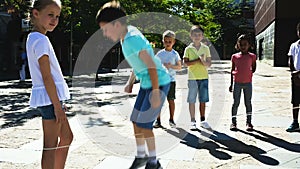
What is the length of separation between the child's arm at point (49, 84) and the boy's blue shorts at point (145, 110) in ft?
2.94

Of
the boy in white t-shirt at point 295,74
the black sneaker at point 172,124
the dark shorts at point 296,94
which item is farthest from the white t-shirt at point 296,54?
the black sneaker at point 172,124

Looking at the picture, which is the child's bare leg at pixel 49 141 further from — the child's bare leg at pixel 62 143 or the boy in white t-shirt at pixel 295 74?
the boy in white t-shirt at pixel 295 74

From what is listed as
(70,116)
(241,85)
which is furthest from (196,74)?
(70,116)

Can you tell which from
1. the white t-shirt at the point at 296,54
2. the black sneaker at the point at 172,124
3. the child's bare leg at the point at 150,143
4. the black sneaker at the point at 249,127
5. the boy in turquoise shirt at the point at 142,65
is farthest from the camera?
the black sneaker at the point at 172,124

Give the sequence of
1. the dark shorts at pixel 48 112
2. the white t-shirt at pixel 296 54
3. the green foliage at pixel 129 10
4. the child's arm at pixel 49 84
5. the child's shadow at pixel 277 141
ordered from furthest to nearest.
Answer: the green foliage at pixel 129 10, the white t-shirt at pixel 296 54, the child's shadow at pixel 277 141, the dark shorts at pixel 48 112, the child's arm at pixel 49 84

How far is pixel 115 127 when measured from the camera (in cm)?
663

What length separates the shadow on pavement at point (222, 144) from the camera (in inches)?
185

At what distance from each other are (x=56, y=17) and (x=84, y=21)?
55.0 feet

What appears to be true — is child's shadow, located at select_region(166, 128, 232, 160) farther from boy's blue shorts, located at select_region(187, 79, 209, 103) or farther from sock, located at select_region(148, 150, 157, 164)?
sock, located at select_region(148, 150, 157, 164)

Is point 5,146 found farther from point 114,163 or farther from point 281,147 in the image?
point 281,147

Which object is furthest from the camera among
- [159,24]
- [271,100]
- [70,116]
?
[159,24]

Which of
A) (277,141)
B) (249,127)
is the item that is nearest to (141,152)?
(277,141)

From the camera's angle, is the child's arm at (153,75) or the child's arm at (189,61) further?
the child's arm at (189,61)

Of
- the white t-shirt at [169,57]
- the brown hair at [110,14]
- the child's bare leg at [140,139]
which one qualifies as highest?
the brown hair at [110,14]
